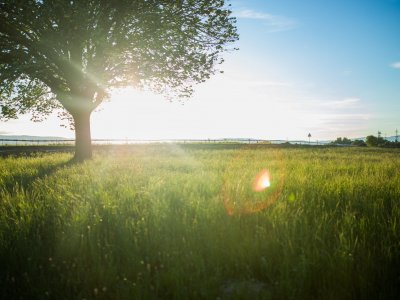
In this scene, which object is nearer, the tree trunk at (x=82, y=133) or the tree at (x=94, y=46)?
the tree at (x=94, y=46)

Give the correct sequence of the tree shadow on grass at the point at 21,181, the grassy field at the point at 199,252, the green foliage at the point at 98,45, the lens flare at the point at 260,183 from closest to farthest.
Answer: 1. the grassy field at the point at 199,252
2. the lens flare at the point at 260,183
3. the tree shadow on grass at the point at 21,181
4. the green foliage at the point at 98,45

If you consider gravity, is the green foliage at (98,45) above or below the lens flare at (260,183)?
above

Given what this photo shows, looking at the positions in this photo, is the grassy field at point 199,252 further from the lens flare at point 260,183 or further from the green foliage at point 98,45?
the green foliage at point 98,45

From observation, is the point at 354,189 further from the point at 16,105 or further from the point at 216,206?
the point at 16,105

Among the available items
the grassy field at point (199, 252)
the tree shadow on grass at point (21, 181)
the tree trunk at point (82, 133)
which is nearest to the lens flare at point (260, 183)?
the grassy field at point (199, 252)

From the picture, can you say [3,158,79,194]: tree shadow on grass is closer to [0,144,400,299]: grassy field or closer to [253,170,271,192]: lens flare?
[0,144,400,299]: grassy field

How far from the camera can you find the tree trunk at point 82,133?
58.1 feet

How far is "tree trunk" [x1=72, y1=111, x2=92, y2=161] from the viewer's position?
17.7m

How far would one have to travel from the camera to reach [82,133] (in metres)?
17.9

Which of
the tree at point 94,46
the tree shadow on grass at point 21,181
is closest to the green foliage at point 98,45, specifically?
the tree at point 94,46

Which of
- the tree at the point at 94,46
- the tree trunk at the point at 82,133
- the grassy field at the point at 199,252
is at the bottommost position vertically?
the grassy field at the point at 199,252

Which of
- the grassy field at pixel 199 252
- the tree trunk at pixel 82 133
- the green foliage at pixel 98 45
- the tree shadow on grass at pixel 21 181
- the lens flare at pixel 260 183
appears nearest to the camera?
the grassy field at pixel 199 252

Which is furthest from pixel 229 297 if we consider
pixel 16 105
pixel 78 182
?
pixel 16 105

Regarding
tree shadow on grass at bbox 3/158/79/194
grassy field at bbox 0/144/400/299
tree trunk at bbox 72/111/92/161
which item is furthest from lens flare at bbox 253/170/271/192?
tree trunk at bbox 72/111/92/161
